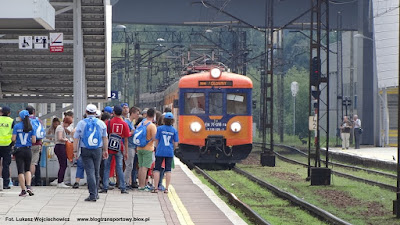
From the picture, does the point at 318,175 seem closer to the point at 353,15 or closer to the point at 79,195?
the point at 79,195

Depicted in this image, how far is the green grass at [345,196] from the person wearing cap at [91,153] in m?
4.44

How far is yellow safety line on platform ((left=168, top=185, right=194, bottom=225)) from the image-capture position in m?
14.2

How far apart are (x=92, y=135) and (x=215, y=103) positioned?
13.6 m

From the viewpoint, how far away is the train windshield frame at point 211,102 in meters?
29.4

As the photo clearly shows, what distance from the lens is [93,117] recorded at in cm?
1630

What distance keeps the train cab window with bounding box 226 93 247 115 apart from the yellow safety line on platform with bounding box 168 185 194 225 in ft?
31.9

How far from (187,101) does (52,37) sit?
7.98 metres

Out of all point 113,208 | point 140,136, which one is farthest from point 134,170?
point 113,208

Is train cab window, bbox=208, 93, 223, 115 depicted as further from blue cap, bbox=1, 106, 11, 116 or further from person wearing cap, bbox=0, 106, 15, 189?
blue cap, bbox=1, 106, 11, 116

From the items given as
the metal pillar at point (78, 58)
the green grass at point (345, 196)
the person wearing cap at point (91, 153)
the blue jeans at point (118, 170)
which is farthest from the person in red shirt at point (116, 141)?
the metal pillar at point (78, 58)

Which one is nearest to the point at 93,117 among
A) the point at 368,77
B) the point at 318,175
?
the point at 318,175

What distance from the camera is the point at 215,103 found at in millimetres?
29422

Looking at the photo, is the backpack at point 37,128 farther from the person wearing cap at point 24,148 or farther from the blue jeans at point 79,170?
the blue jeans at point 79,170

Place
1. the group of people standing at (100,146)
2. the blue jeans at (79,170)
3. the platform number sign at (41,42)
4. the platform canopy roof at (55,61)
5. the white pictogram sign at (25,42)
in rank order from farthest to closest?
the platform canopy roof at (55,61), the platform number sign at (41,42), the white pictogram sign at (25,42), the blue jeans at (79,170), the group of people standing at (100,146)
